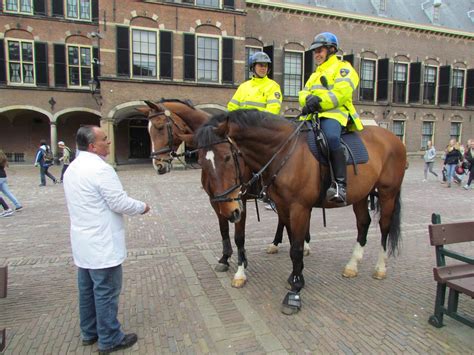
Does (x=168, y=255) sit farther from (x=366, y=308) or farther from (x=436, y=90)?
(x=436, y=90)

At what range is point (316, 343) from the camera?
2939mm

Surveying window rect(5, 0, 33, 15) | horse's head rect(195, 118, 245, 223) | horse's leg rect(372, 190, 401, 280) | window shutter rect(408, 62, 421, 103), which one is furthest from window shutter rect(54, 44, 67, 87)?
window shutter rect(408, 62, 421, 103)

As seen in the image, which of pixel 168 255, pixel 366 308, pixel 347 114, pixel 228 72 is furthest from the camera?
pixel 228 72

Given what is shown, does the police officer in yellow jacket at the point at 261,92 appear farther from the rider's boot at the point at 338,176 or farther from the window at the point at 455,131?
the window at the point at 455,131

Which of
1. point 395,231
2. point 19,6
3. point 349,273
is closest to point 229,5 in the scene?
point 19,6

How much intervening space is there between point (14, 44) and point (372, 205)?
2368cm

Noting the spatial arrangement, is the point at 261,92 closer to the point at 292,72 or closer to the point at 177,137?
the point at 177,137

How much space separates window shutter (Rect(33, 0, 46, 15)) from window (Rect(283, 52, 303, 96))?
15.7 m

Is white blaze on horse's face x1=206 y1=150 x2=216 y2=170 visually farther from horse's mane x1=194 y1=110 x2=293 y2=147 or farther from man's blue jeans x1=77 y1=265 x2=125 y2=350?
man's blue jeans x1=77 y1=265 x2=125 y2=350

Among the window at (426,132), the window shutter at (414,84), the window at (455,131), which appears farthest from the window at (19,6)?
the window at (455,131)

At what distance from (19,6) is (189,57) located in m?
11.4

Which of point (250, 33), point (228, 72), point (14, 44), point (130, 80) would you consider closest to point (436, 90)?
point (250, 33)

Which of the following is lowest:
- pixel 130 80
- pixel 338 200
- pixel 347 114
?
pixel 338 200

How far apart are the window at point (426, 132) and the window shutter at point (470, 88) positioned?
3.92 meters
